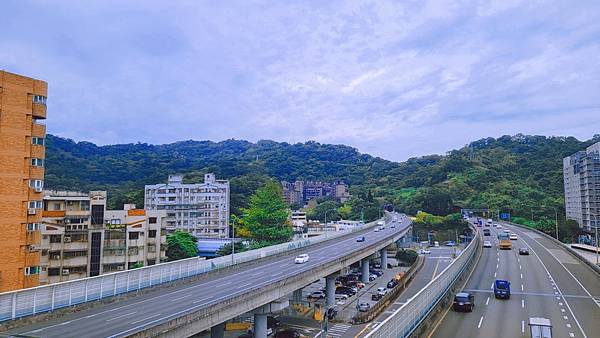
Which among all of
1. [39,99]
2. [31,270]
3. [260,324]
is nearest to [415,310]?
[260,324]

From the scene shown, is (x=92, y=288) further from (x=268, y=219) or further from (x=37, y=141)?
(x=268, y=219)

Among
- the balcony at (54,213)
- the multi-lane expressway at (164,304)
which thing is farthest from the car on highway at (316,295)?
the balcony at (54,213)

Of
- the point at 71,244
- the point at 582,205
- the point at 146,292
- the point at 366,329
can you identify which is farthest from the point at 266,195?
the point at 582,205

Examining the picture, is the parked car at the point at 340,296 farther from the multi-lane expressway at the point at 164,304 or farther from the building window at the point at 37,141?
the building window at the point at 37,141

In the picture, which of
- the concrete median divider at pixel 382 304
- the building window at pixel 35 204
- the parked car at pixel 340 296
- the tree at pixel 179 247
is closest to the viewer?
the building window at pixel 35 204

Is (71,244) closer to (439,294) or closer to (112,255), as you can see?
(112,255)

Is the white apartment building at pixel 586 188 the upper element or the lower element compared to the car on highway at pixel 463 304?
upper

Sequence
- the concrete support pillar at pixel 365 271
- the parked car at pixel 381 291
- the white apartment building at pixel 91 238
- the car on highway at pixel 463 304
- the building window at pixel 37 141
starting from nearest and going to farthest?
1. the car on highway at pixel 463 304
2. the building window at pixel 37 141
3. the white apartment building at pixel 91 238
4. the parked car at pixel 381 291
5. the concrete support pillar at pixel 365 271
